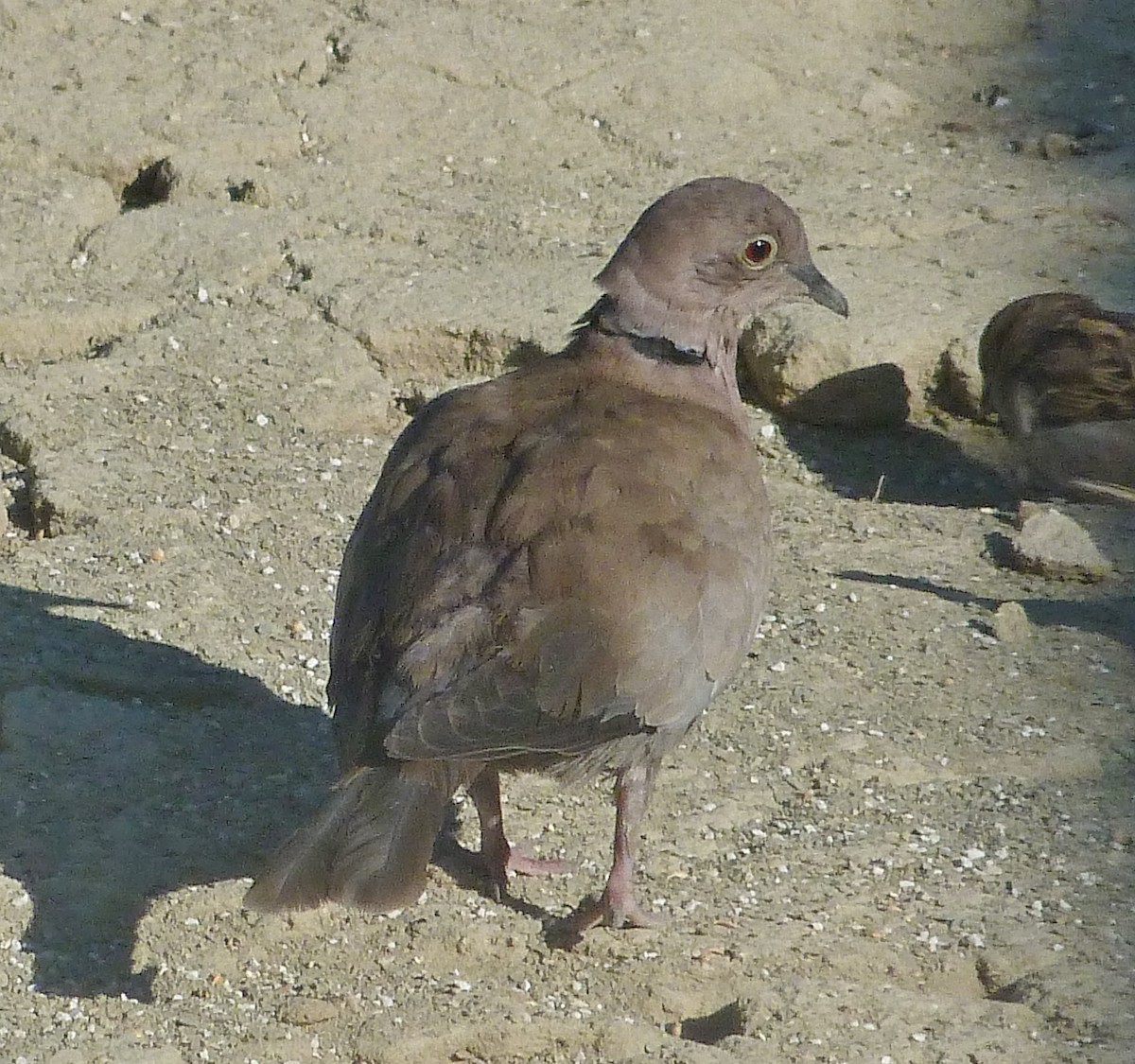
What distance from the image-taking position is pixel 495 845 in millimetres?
4043

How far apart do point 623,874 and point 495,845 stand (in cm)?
30

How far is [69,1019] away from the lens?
3.54 metres

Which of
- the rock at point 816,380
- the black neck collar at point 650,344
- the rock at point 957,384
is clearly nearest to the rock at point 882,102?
the rock at point 957,384

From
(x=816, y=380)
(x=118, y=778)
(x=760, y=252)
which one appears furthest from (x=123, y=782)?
(x=816, y=380)

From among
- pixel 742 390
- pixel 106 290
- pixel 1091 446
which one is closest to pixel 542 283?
pixel 742 390

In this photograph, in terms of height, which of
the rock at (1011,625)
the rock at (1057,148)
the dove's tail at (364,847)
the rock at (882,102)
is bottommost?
the dove's tail at (364,847)

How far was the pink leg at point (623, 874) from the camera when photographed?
12.6ft

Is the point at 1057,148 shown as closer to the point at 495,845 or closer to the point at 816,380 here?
the point at 816,380

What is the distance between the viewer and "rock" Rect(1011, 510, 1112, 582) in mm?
5180

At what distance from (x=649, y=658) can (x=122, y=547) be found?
1786mm

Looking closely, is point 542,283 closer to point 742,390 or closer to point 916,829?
point 742,390

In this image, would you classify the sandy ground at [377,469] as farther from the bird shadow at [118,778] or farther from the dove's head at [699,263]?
the dove's head at [699,263]

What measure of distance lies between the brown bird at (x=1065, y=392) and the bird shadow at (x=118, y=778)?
231 cm

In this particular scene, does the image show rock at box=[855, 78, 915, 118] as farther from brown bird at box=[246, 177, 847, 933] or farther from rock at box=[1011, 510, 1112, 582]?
brown bird at box=[246, 177, 847, 933]
